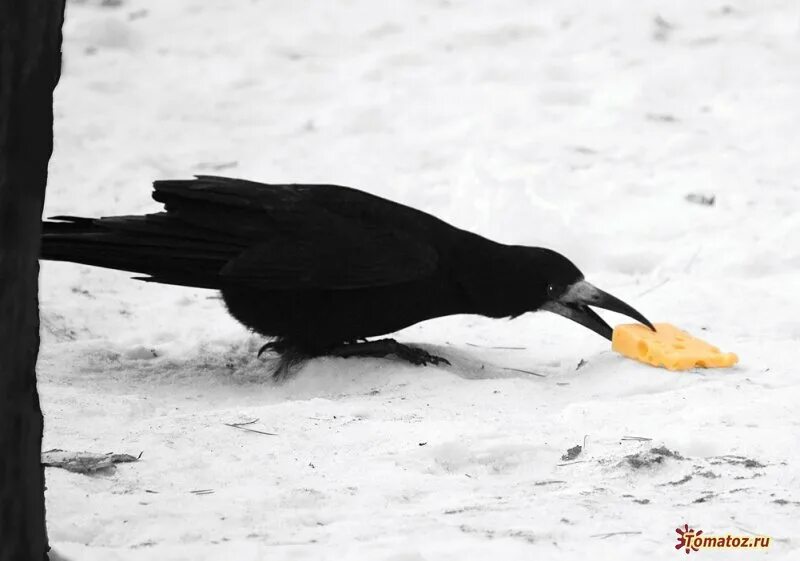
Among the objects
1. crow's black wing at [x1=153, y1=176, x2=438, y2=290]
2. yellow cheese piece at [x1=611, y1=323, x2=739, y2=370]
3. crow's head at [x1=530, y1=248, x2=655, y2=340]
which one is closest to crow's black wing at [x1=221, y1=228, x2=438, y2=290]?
crow's black wing at [x1=153, y1=176, x2=438, y2=290]

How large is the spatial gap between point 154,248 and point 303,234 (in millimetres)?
518

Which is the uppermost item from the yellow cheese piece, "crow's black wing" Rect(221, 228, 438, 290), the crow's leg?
"crow's black wing" Rect(221, 228, 438, 290)

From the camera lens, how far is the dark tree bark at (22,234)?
7.41ft

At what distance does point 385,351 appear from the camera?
486 cm

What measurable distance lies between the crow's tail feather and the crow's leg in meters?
0.53

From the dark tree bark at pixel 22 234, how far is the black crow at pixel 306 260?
7.45 feet

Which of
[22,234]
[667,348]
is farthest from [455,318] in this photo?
[22,234]

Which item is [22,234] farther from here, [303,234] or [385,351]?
[385,351]

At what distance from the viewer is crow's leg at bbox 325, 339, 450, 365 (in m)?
4.79

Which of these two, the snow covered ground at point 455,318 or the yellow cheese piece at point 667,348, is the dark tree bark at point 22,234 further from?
the yellow cheese piece at point 667,348

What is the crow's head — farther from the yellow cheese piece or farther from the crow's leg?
the crow's leg

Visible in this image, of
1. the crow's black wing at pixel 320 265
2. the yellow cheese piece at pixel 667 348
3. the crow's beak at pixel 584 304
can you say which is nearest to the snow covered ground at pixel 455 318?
the yellow cheese piece at pixel 667 348

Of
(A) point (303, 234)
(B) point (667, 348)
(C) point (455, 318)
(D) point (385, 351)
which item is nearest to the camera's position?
(B) point (667, 348)

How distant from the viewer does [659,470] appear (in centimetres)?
330
